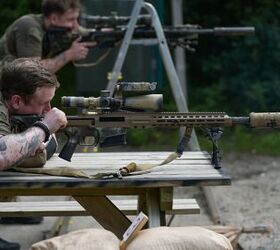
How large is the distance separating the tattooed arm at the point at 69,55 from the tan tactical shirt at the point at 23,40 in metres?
0.31

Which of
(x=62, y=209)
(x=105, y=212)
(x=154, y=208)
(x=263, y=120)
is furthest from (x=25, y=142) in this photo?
(x=62, y=209)

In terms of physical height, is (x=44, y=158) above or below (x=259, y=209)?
above

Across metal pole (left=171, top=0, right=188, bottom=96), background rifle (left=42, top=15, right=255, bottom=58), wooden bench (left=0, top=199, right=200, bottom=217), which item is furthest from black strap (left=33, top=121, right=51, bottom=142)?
metal pole (left=171, top=0, right=188, bottom=96)

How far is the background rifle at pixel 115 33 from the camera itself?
6.91 metres

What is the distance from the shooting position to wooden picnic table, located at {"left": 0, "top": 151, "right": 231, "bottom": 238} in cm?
400

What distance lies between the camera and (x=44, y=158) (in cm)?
438

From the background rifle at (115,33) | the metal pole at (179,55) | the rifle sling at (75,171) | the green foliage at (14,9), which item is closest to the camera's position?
the rifle sling at (75,171)

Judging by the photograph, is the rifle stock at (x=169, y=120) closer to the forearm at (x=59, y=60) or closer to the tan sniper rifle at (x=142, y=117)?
the tan sniper rifle at (x=142, y=117)

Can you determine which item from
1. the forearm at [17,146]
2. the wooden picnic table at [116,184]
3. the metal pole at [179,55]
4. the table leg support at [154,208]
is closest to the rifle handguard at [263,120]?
the wooden picnic table at [116,184]

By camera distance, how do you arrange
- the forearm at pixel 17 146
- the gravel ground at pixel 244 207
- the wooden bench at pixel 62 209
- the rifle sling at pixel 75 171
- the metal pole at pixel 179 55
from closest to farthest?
the forearm at pixel 17 146 < the rifle sling at pixel 75 171 < the wooden bench at pixel 62 209 < the gravel ground at pixel 244 207 < the metal pole at pixel 179 55

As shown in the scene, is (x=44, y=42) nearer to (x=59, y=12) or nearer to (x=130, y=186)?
(x=59, y=12)

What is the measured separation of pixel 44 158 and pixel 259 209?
10.3ft

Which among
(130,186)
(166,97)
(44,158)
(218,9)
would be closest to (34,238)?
(44,158)

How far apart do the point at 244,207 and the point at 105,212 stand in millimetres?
3065
